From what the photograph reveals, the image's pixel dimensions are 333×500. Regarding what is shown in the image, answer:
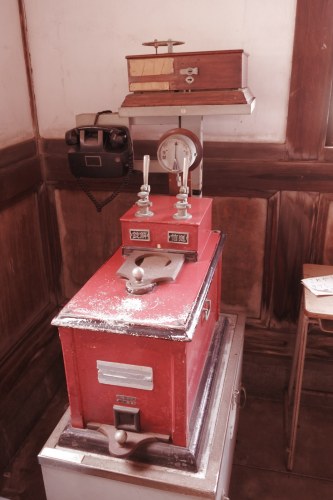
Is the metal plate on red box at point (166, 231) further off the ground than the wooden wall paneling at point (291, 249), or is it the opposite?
the metal plate on red box at point (166, 231)

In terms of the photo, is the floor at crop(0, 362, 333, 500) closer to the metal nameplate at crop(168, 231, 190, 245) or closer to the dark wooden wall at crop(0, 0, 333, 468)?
the dark wooden wall at crop(0, 0, 333, 468)

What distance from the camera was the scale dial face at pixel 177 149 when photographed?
2057 millimetres

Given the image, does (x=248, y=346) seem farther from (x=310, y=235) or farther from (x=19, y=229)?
(x=19, y=229)

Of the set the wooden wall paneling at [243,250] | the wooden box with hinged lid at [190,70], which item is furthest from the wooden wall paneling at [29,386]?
the wooden box with hinged lid at [190,70]

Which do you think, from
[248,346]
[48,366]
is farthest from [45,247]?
[248,346]

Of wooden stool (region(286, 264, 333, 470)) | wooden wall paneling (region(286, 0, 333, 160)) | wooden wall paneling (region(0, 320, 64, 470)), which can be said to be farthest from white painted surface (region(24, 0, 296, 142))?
wooden wall paneling (region(0, 320, 64, 470))

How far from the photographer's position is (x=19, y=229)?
2631mm

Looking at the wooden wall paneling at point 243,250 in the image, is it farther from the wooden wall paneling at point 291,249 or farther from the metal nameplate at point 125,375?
the metal nameplate at point 125,375

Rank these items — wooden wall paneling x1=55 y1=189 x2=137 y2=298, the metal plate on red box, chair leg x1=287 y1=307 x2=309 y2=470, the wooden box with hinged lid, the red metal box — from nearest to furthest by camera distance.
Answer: the red metal box < the metal plate on red box < the wooden box with hinged lid < chair leg x1=287 y1=307 x2=309 y2=470 < wooden wall paneling x1=55 y1=189 x2=137 y2=298

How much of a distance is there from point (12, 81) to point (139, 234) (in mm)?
1249

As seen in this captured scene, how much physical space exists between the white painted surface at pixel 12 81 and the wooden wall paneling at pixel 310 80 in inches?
57.7

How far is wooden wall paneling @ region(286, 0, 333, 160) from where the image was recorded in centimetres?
217

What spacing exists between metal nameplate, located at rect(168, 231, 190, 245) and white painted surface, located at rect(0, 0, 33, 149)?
116cm

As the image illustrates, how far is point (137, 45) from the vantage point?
2422 millimetres
